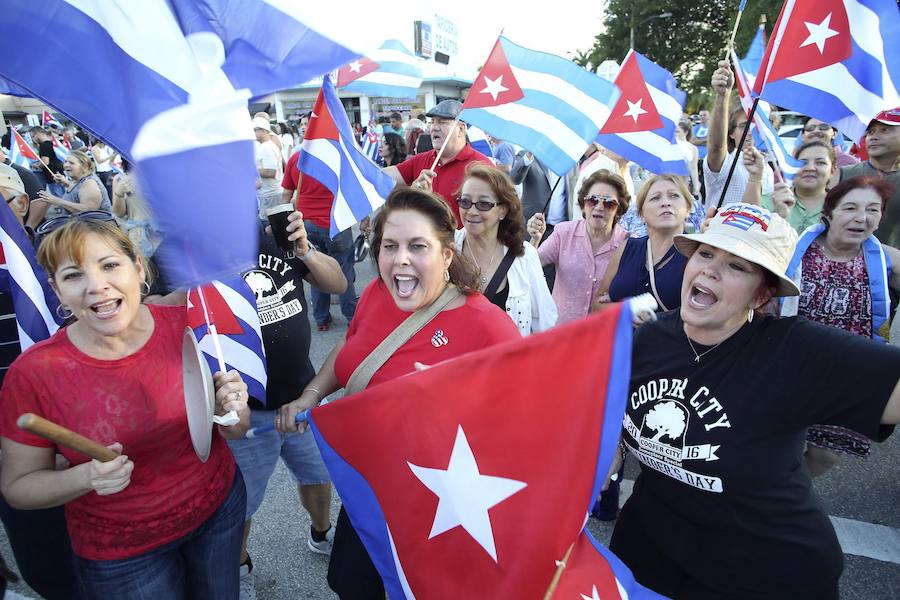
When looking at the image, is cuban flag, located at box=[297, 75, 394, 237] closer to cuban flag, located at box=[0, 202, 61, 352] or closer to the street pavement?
cuban flag, located at box=[0, 202, 61, 352]

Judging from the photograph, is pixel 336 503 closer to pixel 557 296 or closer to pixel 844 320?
pixel 557 296

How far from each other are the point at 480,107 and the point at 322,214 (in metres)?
1.99

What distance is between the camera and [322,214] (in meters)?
5.13

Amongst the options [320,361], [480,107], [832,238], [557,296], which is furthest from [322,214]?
[832,238]

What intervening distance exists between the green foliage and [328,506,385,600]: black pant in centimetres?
3658

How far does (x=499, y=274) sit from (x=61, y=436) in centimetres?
215

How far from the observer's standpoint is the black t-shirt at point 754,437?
5.06ft

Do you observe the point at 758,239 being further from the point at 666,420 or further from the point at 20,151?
the point at 20,151

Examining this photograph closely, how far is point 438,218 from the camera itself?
2.16 metres

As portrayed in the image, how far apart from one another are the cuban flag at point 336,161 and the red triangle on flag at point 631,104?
2.04 m

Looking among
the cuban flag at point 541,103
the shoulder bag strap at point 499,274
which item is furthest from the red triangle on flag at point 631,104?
the shoulder bag strap at point 499,274

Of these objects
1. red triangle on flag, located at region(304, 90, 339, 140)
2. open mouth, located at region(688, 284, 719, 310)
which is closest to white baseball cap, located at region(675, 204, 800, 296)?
open mouth, located at region(688, 284, 719, 310)

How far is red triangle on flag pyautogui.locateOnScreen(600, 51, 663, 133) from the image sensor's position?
413 cm

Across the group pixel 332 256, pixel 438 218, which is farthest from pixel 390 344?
pixel 332 256
